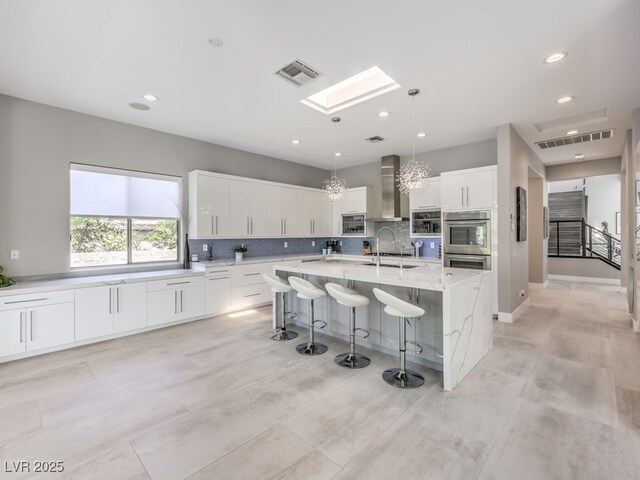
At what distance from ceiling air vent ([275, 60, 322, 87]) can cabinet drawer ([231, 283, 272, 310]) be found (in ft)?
11.7

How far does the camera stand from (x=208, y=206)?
5254 mm

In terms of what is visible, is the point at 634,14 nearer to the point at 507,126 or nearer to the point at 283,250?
the point at 507,126

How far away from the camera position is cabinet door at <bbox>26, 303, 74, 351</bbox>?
3439mm

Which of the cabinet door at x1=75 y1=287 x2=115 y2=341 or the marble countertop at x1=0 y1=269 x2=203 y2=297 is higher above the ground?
the marble countertop at x1=0 y1=269 x2=203 y2=297

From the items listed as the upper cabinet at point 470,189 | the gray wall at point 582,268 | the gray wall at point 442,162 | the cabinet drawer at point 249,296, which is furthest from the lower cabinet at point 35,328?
the gray wall at point 582,268

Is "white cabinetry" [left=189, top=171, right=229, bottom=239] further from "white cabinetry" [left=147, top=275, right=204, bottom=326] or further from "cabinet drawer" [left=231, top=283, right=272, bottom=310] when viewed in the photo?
"cabinet drawer" [left=231, top=283, right=272, bottom=310]

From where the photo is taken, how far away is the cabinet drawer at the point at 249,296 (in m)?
5.37

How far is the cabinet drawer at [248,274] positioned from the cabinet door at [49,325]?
2270 mm

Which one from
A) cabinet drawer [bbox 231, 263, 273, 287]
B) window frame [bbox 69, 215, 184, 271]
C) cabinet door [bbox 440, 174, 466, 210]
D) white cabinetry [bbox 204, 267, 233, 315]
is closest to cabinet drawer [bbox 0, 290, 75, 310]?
window frame [bbox 69, 215, 184, 271]

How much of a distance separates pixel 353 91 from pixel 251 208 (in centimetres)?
298

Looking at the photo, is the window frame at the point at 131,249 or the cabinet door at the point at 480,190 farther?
the cabinet door at the point at 480,190

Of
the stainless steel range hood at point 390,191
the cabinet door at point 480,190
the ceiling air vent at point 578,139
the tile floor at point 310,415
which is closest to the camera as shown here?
the tile floor at point 310,415

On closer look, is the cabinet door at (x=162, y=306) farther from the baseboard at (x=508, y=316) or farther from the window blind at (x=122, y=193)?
the baseboard at (x=508, y=316)

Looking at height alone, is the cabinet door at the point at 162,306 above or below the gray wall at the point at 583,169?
below
